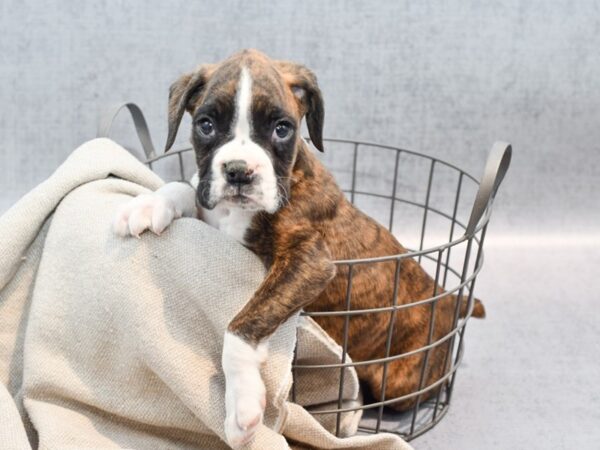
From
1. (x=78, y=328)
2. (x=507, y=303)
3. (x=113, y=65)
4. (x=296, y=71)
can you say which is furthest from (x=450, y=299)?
(x=113, y=65)

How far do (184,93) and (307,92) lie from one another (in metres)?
0.30

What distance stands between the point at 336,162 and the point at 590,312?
1136mm

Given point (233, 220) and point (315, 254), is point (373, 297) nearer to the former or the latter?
point (315, 254)

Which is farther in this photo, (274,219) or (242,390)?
(274,219)

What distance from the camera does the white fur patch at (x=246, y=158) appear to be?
1.99 meters

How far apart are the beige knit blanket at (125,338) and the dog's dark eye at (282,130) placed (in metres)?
0.27

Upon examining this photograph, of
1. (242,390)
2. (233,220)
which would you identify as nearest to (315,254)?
(233,220)

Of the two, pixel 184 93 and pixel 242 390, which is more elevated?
pixel 184 93

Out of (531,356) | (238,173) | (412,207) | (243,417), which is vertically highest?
(238,173)

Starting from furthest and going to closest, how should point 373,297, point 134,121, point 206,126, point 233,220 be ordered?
1. point 134,121
2. point 373,297
3. point 233,220
4. point 206,126

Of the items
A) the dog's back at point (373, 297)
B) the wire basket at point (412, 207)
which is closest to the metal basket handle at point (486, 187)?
the wire basket at point (412, 207)

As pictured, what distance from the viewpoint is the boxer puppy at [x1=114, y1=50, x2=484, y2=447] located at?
6.52 feet

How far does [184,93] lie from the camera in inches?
86.1

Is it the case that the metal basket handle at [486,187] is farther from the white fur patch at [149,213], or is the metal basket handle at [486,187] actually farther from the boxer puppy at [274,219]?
the white fur patch at [149,213]
